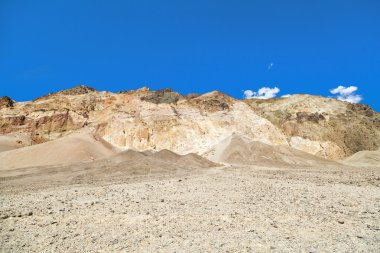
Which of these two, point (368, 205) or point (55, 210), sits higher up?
point (368, 205)

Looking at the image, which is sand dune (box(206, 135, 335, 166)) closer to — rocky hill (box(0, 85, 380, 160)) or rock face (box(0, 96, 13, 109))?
rocky hill (box(0, 85, 380, 160))

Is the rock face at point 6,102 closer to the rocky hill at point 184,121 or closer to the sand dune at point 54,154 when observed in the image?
the rocky hill at point 184,121

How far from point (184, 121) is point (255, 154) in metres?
16.3

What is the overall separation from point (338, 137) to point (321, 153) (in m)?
6.79

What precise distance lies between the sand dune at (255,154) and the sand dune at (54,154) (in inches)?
666

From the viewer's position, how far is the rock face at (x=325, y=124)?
6294 cm

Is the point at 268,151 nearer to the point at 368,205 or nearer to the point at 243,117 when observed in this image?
the point at 243,117

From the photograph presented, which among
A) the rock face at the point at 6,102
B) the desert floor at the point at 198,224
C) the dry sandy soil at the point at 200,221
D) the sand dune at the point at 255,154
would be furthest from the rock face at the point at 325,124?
the rock face at the point at 6,102

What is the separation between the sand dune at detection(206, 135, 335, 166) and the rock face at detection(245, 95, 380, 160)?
1280cm

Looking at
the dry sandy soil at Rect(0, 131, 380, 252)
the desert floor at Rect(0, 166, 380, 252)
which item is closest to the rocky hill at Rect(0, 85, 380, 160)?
the dry sandy soil at Rect(0, 131, 380, 252)

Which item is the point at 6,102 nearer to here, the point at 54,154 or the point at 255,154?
the point at 54,154

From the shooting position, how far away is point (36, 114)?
65.9 meters

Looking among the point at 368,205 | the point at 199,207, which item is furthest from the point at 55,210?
the point at 368,205

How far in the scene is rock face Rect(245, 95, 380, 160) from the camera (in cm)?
6294
